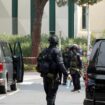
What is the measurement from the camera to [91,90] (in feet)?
41.1

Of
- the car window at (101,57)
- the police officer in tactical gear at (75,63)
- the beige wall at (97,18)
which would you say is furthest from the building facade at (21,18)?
the car window at (101,57)

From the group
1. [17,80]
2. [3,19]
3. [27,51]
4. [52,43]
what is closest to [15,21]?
[3,19]

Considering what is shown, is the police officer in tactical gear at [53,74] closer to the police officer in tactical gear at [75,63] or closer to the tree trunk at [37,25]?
the police officer in tactical gear at [75,63]

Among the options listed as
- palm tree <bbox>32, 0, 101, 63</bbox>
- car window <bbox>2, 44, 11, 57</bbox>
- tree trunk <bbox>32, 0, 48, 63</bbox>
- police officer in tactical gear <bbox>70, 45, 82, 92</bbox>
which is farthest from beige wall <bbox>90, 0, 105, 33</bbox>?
police officer in tactical gear <bbox>70, 45, 82, 92</bbox>

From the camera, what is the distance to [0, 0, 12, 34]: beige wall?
2178 inches

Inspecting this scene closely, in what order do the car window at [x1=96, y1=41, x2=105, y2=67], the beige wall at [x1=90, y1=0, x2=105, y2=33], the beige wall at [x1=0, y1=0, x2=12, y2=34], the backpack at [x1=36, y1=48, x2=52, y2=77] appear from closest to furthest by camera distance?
the car window at [x1=96, y1=41, x2=105, y2=67], the backpack at [x1=36, y1=48, x2=52, y2=77], the beige wall at [x1=0, y1=0, x2=12, y2=34], the beige wall at [x1=90, y1=0, x2=105, y2=33]

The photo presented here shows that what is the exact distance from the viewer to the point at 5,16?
55.6 meters

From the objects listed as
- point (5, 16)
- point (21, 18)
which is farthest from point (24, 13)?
point (5, 16)

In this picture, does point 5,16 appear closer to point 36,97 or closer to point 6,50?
point 6,50

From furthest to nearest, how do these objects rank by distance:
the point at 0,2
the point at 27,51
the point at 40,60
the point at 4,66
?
the point at 0,2 → the point at 27,51 → the point at 4,66 → the point at 40,60

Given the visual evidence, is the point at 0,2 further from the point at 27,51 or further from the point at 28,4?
the point at 27,51

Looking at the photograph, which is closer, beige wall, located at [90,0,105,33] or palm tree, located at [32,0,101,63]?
palm tree, located at [32,0,101,63]

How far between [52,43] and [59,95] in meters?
7.44

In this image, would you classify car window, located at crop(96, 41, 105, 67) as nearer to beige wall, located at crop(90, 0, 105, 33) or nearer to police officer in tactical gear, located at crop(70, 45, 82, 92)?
police officer in tactical gear, located at crop(70, 45, 82, 92)
